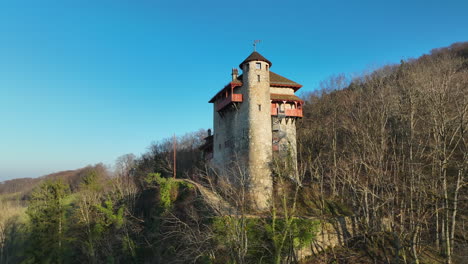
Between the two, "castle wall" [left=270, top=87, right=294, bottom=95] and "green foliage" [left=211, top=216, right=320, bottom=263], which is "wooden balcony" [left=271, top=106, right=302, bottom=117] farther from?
"green foliage" [left=211, top=216, right=320, bottom=263]

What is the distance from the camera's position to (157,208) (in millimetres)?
32125

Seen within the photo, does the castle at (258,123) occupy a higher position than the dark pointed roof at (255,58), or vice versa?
the dark pointed roof at (255,58)

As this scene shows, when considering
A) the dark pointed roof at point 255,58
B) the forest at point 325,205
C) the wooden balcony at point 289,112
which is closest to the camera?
the forest at point 325,205

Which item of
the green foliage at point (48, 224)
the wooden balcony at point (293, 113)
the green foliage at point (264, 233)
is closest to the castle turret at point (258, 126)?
the wooden balcony at point (293, 113)

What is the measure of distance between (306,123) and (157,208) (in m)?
22.7

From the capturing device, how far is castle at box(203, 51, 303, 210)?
29.0 m

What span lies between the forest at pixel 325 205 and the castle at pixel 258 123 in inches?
58.0

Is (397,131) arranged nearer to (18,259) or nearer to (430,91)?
(430,91)

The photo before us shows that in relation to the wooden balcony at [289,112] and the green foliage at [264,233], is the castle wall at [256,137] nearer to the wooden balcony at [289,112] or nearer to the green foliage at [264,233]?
the wooden balcony at [289,112]

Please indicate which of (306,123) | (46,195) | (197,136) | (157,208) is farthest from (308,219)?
(197,136)

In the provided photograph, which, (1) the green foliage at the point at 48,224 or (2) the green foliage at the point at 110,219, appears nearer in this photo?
(1) the green foliage at the point at 48,224

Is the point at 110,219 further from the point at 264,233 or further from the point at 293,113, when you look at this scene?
the point at 293,113

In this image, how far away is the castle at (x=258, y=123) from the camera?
2903 cm

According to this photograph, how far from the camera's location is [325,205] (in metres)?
26.2
